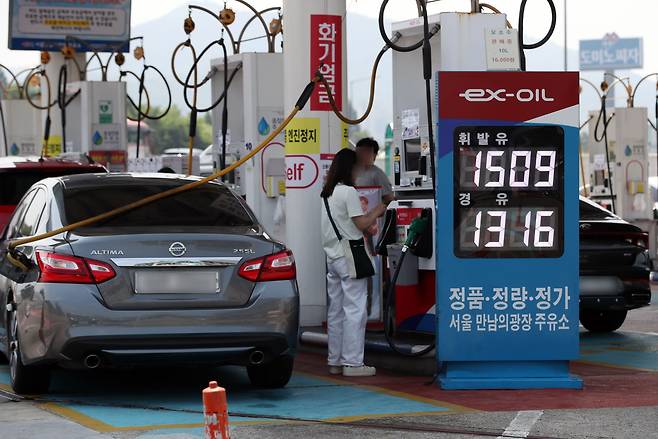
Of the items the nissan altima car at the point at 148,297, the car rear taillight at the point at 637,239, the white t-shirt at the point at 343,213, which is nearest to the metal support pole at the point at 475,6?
the white t-shirt at the point at 343,213

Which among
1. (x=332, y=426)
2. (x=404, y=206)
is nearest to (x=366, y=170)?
(x=404, y=206)

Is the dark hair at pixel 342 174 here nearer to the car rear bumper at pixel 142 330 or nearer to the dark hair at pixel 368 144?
the car rear bumper at pixel 142 330

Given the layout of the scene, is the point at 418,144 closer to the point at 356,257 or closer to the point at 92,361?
the point at 356,257

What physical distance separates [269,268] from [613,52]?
188372 mm

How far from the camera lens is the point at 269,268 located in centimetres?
934

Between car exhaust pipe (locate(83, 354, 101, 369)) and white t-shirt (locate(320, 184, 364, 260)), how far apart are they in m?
2.45

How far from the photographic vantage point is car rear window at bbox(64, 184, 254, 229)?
9617 millimetres

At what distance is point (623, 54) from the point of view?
7559 inches

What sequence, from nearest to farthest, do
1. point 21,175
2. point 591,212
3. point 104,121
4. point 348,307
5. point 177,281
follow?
point 177,281 → point 348,307 → point 21,175 → point 591,212 → point 104,121

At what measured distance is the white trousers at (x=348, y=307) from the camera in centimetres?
1082

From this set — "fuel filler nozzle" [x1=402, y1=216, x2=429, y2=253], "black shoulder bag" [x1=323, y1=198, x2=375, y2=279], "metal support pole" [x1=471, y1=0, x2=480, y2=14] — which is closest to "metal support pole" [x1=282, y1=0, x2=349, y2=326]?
"metal support pole" [x1=471, y1=0, x2=480, y2=14]

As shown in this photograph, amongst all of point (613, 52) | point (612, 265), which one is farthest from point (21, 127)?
point (613, 52)

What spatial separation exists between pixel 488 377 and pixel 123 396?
2.57 m

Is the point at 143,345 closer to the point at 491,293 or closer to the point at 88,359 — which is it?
the point at 88,359
